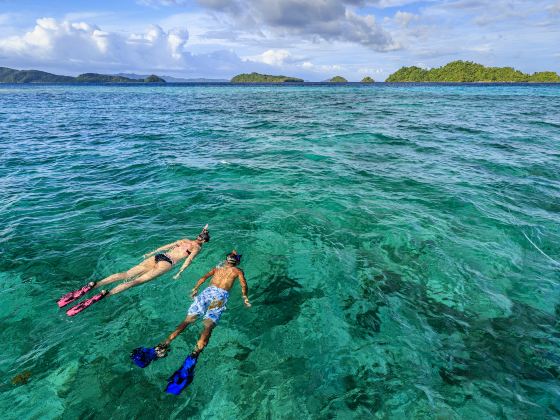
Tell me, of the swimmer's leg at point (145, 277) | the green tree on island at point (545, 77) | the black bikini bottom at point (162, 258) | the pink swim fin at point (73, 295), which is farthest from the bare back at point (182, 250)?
the green tree on island at point (545, 77)

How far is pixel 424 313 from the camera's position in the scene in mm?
9008

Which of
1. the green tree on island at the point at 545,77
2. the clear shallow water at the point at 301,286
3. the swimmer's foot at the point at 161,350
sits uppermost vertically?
the green tree on island at the point at 545,77

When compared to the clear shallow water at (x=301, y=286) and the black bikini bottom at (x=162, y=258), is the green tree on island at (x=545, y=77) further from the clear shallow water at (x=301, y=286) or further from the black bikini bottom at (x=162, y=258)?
the black bikini bottom at (x=162, y=258)

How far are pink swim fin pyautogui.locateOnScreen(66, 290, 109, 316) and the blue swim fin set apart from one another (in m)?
3.89

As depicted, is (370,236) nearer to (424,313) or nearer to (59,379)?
(424,313)

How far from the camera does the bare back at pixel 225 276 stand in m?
9.65

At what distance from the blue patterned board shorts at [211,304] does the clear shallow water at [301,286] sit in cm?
39

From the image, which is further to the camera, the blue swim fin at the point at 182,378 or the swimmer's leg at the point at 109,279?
the swimmer's leg at the point at 109,279

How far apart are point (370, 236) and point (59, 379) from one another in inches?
439

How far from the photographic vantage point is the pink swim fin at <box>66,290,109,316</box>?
8.79 metres

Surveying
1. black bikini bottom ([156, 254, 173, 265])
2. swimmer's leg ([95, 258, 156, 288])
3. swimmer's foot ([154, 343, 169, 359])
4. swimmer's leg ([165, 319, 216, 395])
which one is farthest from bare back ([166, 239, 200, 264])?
swimmer's leg ([165, 319, 216, 395])

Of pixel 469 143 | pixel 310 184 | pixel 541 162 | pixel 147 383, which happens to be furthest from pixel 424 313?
pixel 469 143

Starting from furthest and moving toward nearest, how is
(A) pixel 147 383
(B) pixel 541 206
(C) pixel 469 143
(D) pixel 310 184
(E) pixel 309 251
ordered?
1. (C) pixel 469 143
2. (D) pixel 310 184
3. (B) pixel 541 206
4. (E) pixel 309 251
5. (A) pixel 147 383

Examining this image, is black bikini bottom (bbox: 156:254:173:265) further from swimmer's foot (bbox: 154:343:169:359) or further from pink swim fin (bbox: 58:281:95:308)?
swimmer's foot (bbox: 154:343:169:359)
